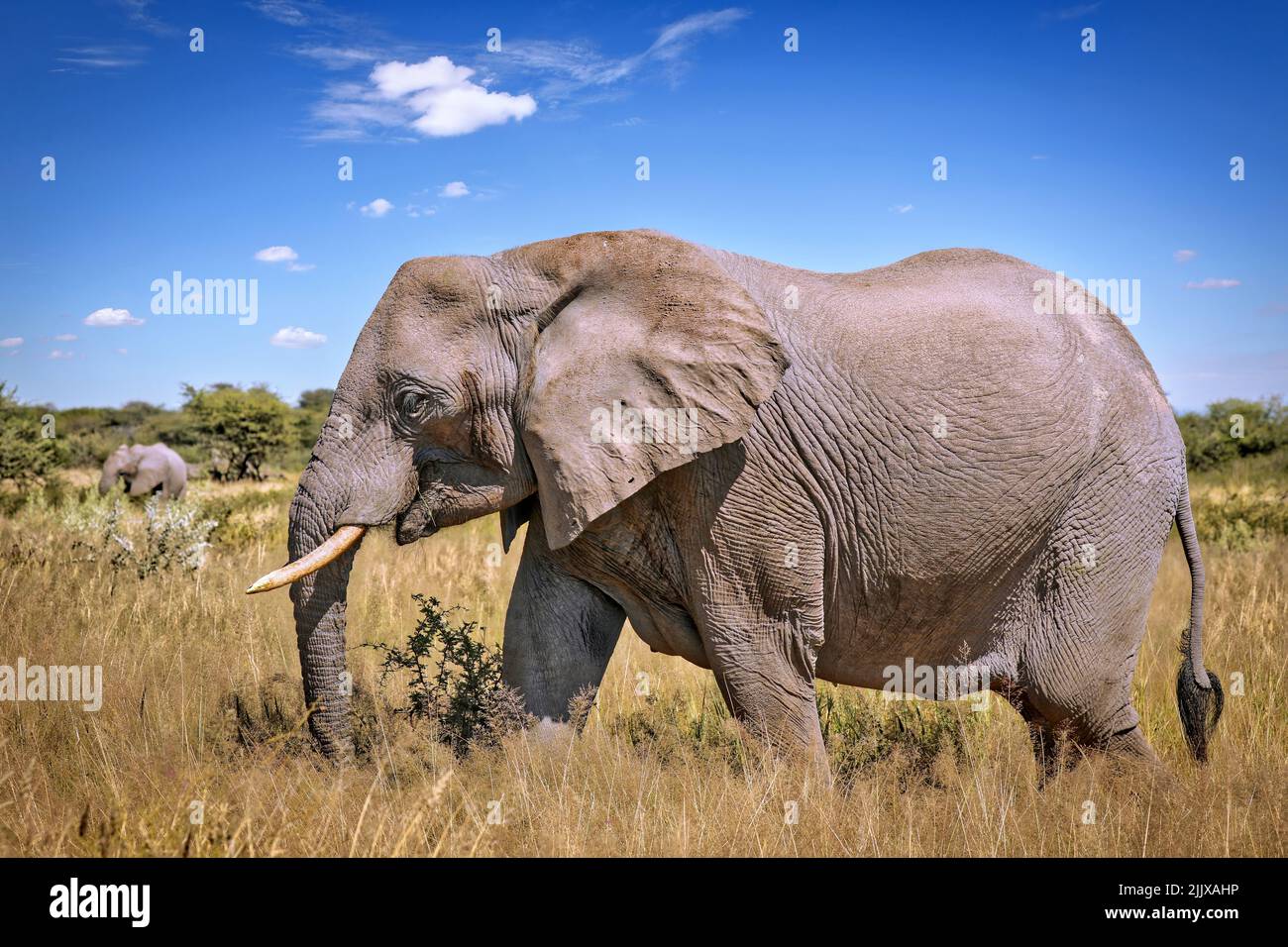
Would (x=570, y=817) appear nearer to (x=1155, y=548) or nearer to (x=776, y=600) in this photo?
(x=776, y=600)

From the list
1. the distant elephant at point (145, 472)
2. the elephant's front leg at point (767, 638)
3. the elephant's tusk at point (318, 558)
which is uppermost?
the distant elephant at point (145, 472)

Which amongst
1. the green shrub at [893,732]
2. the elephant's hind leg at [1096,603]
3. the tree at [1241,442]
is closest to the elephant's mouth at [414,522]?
the green shrub at [893,732]

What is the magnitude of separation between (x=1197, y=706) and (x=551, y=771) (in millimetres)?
3106

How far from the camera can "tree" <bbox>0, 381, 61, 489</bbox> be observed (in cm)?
1848

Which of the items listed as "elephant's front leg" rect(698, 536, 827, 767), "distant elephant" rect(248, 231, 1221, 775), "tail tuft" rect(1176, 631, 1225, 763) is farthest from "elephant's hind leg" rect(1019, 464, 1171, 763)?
"elephant's front leg" rect(698, 536, 827, 767)

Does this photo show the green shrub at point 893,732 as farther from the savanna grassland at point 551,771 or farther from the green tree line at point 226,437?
the green tree line at point 226,437

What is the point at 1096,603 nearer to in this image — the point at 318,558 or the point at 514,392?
the point at 514,392

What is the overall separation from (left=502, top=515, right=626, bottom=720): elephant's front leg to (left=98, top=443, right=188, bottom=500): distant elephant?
17.1 meters

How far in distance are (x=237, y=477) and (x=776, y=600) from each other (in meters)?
29.8

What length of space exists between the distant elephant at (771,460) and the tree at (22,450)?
1594cm

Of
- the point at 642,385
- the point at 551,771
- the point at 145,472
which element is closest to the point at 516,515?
the point at 642,385

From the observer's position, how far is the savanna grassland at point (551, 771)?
12.8 feet

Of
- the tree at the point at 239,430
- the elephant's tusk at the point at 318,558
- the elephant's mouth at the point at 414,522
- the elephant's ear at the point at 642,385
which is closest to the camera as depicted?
the elephant's ear at the point at 642,385

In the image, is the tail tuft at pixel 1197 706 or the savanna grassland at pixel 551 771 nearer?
the savanna grassland at pixel 551 771
